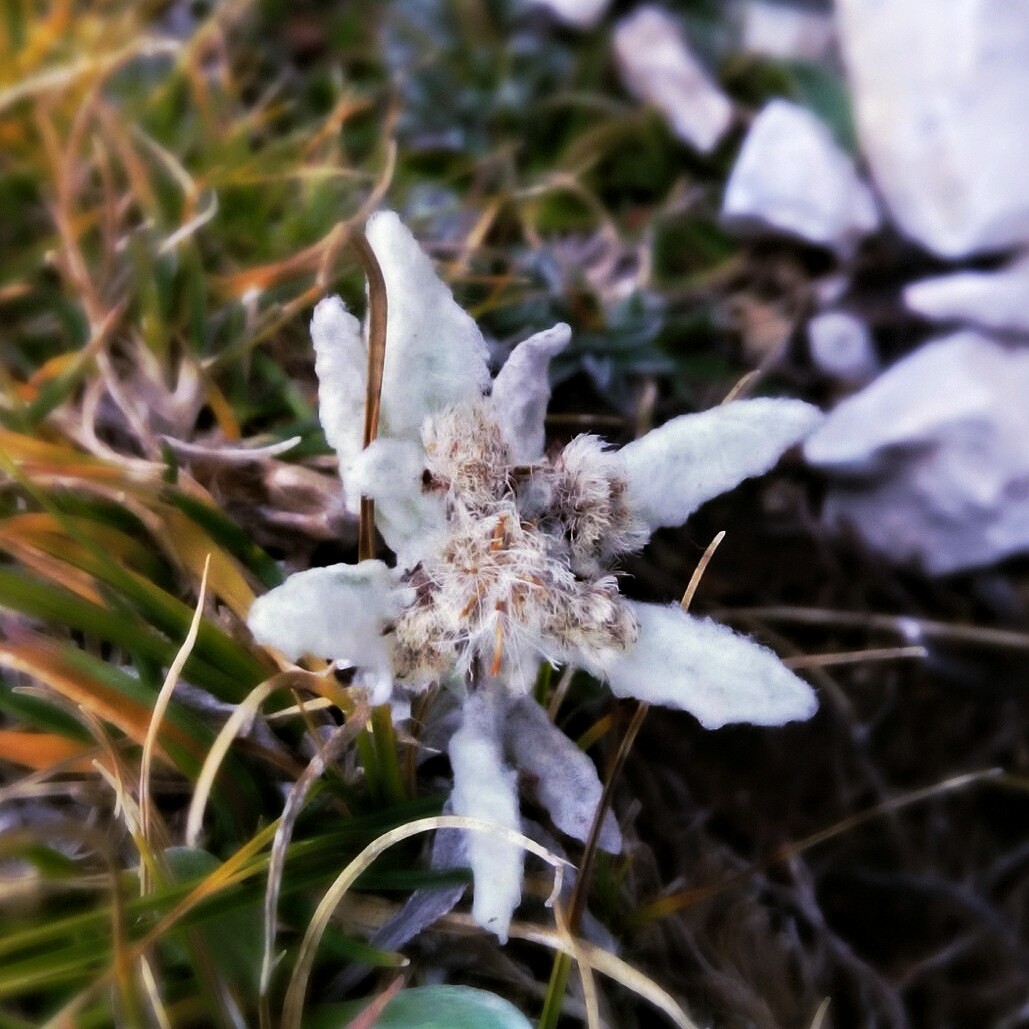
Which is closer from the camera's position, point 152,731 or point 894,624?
point 152,731

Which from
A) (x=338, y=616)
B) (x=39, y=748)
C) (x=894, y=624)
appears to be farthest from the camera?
(x=894, y=624)

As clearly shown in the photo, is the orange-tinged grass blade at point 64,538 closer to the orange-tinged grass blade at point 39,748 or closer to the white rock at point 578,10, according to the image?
the orange-tinged grass blade at point 39,748

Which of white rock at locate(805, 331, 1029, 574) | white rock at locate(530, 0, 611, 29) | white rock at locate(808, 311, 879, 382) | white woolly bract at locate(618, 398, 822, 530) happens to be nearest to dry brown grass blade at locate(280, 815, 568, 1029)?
white woolly bract at locate(618, 398, 822, 530)

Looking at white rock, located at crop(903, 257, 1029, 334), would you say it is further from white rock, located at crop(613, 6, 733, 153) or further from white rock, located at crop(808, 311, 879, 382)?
white rock, located at crop(613, 6, 733, 153)

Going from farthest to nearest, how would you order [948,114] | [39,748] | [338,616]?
[948,114]
[39,748]
[338,616]

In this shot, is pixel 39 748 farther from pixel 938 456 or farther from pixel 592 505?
pixel 938 456

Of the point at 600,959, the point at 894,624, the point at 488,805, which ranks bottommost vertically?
the point at 894,624

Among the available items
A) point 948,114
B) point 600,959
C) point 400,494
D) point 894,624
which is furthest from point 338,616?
point 948,114
